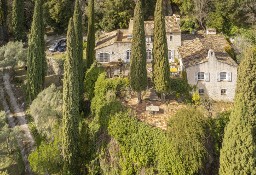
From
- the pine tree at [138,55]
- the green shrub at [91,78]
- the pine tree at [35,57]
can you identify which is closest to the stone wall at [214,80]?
the pine tree at [138,55]

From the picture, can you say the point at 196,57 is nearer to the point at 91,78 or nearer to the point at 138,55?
the point at 138,55

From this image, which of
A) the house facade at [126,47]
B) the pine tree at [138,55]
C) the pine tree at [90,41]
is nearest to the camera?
the pine tree at [138,55]

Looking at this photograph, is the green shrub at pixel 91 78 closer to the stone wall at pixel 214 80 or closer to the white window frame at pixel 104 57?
the white window frame at pixel 104 57

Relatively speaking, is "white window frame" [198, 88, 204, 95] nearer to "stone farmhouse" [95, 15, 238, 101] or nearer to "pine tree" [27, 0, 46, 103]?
"stone farmhouse" [95, 15, 238, 101]

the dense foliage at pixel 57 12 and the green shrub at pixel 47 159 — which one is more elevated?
the dense foliage at pixel 57 12

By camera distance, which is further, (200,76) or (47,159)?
(200,76)

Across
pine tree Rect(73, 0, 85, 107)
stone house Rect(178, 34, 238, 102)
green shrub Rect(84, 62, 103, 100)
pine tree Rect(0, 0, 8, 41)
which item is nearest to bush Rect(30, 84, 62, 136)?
pine tree Rect(73, 0, 85, 107)

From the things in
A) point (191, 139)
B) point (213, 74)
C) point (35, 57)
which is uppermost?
point (35, 57)

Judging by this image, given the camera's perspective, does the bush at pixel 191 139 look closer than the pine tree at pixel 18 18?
Yes

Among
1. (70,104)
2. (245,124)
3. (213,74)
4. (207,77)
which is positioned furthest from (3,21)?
(245,124)
